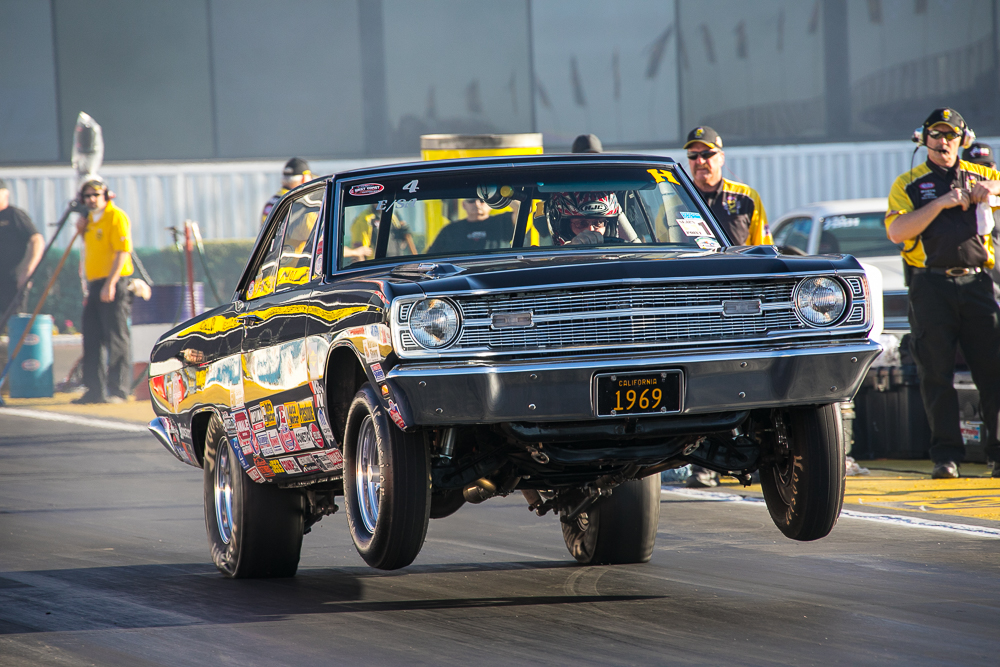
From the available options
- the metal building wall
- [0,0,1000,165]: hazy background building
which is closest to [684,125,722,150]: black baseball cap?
the metal building wall

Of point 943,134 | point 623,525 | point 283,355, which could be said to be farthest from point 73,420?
point 283,355

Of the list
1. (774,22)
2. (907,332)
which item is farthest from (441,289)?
(774,22)

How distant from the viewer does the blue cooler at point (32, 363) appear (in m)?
17.5

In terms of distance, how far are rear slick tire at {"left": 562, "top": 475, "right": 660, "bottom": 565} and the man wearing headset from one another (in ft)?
11.8

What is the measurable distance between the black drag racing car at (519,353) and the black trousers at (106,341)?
34.0 feet

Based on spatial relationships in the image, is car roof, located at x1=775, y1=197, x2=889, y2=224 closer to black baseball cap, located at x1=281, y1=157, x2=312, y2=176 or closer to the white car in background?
the white car in background

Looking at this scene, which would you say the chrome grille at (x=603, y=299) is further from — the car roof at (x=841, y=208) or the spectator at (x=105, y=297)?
the spectator at (x=105, y=297)

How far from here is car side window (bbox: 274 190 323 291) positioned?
6.44 m

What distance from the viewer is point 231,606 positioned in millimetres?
6117

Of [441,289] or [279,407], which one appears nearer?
[441,289]

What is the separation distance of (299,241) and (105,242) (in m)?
10.6

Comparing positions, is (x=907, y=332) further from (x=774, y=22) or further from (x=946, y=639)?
(x=774, y=22)

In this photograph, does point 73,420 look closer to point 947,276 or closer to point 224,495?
point 224,495

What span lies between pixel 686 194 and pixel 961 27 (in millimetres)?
22258
